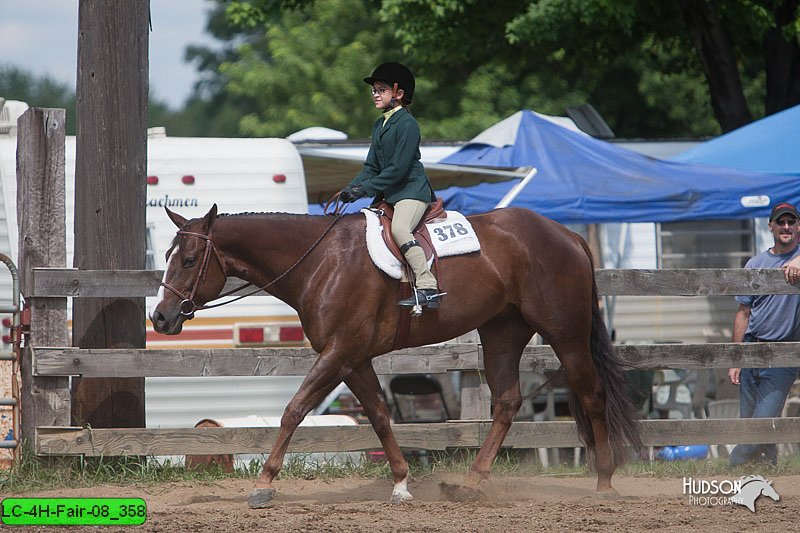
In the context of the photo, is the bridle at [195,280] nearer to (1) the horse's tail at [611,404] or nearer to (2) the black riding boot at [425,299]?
(2) the black riding boot at [425,299]

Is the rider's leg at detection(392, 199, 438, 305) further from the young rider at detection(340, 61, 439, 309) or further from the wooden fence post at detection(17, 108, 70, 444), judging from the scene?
the wooden fence post at detection(17, 108, 70, 444)

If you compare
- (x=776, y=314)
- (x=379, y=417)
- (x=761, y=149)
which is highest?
(x=761, y=149)

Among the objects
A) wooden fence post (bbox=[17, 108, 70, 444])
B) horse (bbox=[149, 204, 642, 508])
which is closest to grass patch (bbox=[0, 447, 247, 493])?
wooden fence post (bbox=[17, 108, 70, 444])

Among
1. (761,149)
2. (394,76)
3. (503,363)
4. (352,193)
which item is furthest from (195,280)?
(761,149)

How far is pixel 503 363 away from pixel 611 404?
2.65 feet

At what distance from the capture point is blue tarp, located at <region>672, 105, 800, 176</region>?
12812mm

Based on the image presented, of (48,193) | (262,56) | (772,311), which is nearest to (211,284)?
(48,193)

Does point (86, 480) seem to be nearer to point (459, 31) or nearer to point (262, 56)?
point (459, 31)

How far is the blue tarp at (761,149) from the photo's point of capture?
42.0 feet

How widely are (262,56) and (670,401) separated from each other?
44.7 metres

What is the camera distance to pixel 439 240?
7105 millimetres

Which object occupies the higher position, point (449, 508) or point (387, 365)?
point (387, 365)

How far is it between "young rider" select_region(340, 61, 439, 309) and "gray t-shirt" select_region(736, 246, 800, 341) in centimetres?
320

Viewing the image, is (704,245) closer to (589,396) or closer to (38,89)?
(589,396)
